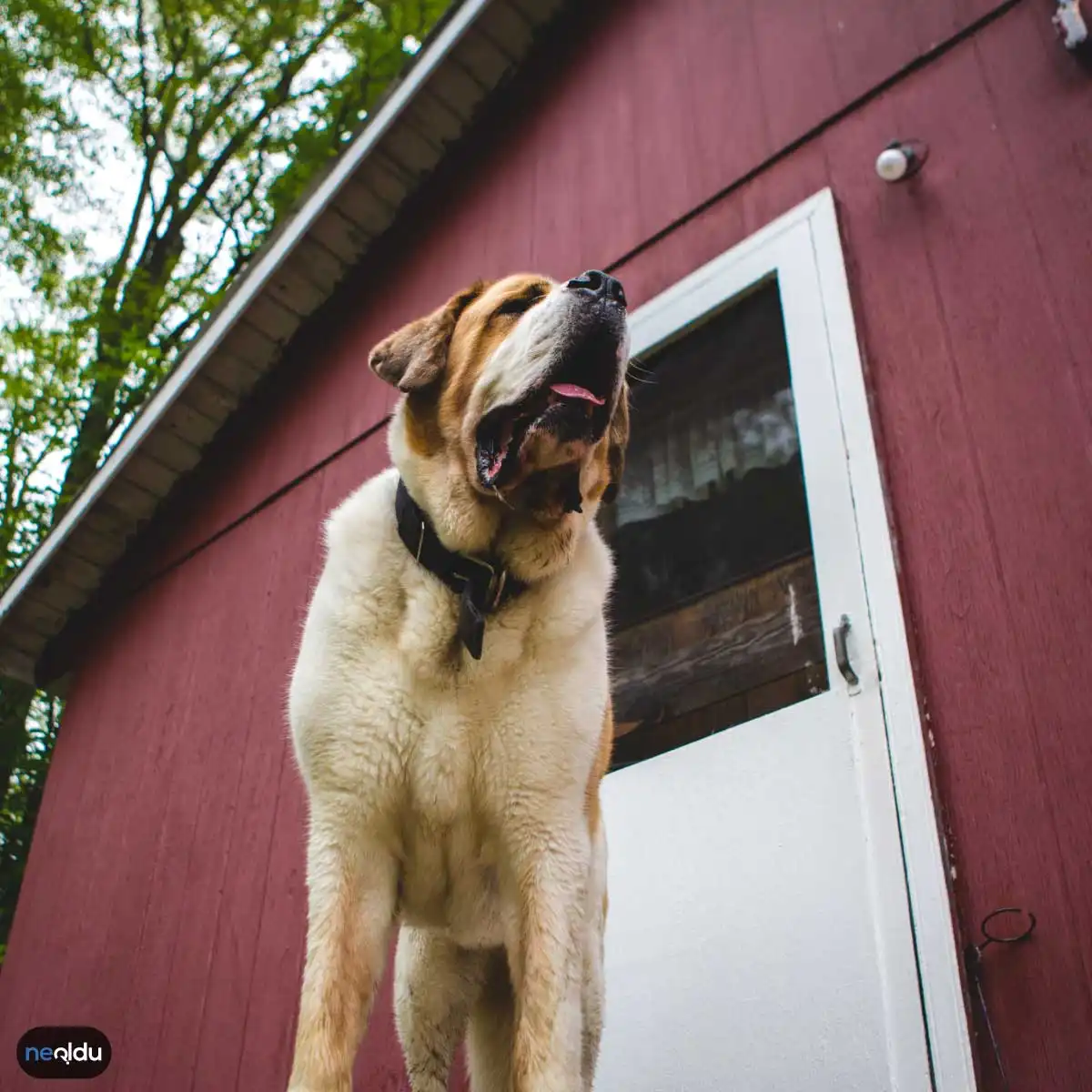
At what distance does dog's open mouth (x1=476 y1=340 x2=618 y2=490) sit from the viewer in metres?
2.04

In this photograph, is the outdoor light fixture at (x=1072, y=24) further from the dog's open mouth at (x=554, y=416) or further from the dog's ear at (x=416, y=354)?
the dog's ear at (x=416, y=354)

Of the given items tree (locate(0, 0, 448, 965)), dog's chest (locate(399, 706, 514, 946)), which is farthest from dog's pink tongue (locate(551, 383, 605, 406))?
tree (locate(0, 0, 448, 965))

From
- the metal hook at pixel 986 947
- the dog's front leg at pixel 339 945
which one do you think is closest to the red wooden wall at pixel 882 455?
the metal hook at pixel 986 947

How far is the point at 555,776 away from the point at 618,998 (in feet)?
3.43

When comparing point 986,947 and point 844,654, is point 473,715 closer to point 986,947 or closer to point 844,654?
point 844,654

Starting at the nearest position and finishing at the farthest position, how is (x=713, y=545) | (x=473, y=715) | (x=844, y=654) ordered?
(x=473, y=715), (x=844, y=654), (x=713, y=545)

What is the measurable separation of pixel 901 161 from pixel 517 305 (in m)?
1.45

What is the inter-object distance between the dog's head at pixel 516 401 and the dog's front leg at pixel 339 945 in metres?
0.67

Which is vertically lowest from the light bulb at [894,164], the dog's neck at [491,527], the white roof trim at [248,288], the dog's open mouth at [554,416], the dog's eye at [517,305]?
the dog's neck at [491,527]

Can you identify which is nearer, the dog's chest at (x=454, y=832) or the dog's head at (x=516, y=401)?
the dog's chest at (x=454, y=832)

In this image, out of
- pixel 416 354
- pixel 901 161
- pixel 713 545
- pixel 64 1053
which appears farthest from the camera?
pixel 64 1053

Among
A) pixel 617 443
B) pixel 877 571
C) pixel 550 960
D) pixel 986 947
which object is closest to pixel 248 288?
pixel 617 443

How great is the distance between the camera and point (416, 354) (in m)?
2.35

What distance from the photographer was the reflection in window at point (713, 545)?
9.33ft
